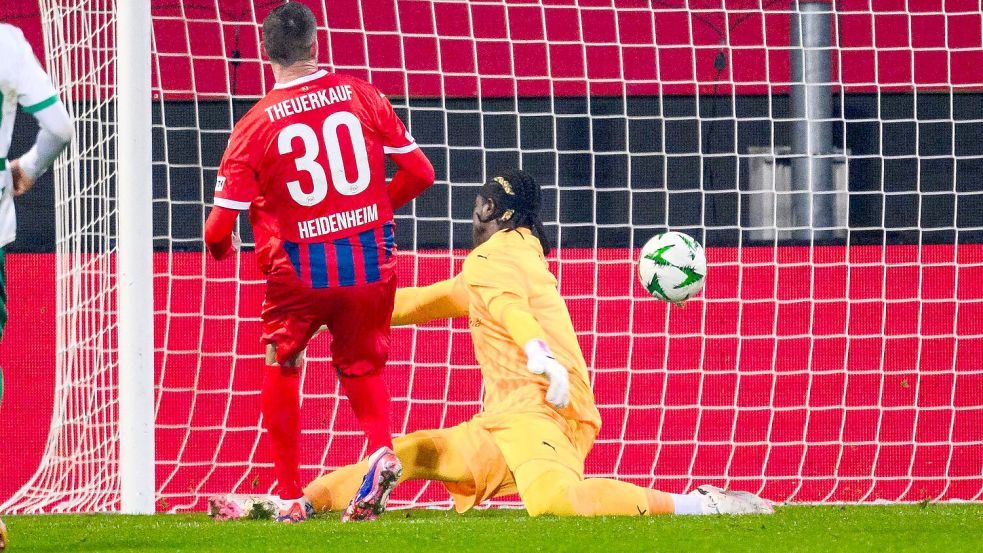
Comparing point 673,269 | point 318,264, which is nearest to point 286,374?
point 318,264

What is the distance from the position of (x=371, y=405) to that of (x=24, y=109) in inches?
48.0

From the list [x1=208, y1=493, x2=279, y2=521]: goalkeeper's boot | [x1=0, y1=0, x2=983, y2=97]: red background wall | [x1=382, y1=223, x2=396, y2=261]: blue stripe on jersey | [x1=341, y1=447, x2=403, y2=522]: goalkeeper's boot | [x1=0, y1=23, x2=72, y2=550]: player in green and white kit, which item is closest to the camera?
[x1=0, y1=23, x2=72, y2=550]: player in green and white kit

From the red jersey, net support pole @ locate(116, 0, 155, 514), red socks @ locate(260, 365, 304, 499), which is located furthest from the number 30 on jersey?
net support pole @ locate(116, 0, 155, 514)

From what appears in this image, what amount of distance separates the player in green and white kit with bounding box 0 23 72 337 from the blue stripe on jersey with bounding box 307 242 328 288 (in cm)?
77

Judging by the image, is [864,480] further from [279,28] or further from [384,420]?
[279,28]

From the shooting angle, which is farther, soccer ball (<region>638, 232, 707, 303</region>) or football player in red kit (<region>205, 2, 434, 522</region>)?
soccer ball (<region>638, 232, 707, 303</region>)

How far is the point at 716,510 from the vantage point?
4.04 meters

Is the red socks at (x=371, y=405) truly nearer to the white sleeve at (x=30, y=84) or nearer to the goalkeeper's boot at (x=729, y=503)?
the goalkeeper's boot at (x=729, y=503)

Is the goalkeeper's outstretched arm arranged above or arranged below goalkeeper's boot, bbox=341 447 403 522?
above

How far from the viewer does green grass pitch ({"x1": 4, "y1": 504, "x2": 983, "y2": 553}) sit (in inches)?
128

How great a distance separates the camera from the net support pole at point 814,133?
20.9 feet

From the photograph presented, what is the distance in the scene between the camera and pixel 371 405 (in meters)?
3.85

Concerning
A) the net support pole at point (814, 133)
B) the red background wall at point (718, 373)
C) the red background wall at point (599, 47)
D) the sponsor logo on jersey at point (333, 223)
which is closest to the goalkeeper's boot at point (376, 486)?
the sponsor logo on jersey at point (333, 223)

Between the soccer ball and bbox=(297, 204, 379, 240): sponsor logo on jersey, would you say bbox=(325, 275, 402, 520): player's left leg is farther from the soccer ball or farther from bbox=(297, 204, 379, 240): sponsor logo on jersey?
the soccer ball
